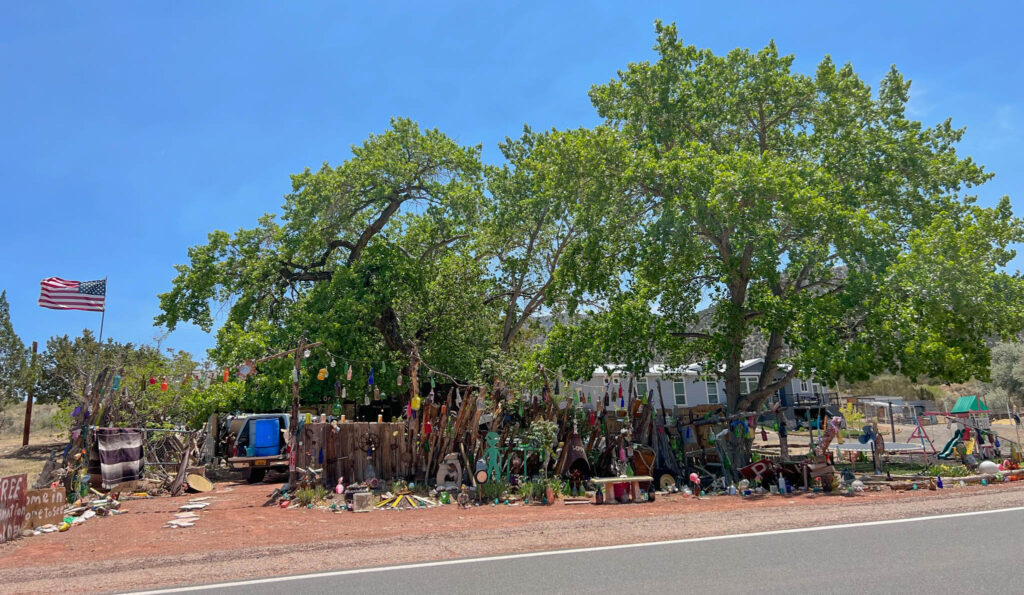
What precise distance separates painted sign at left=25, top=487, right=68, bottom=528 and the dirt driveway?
1.90 feet

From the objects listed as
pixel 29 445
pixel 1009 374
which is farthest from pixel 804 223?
pixel 1009 374

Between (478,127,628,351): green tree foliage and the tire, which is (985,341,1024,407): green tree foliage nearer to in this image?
(478,127,628,351): green tree foliage

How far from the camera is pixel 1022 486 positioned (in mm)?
14352

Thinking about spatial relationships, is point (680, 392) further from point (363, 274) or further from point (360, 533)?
point (360, 533)

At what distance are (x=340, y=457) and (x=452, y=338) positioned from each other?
1253cm

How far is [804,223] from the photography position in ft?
58.2

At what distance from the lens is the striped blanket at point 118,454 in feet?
55.3

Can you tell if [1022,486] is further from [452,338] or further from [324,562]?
[452,338]

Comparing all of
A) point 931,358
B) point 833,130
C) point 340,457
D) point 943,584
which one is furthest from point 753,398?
point 943,584

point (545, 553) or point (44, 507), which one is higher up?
point (44, 507)

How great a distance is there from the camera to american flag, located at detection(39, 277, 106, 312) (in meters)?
21.5

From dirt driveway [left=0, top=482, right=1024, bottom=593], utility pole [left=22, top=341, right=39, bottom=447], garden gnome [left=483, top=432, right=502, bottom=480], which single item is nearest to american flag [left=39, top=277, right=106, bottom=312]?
dirt driveway [left=0, top=482, right=1024, bottom=593]

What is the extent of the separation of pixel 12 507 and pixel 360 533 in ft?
20.4

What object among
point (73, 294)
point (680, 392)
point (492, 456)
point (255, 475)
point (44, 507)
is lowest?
point (255, 475)
